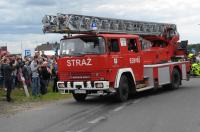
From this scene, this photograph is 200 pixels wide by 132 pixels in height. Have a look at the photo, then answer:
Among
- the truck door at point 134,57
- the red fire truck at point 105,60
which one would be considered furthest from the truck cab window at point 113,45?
the truck door at point 134,57

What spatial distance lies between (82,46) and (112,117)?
4.31 m

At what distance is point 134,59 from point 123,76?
3.36ft

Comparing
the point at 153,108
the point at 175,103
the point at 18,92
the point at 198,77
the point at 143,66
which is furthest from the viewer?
the point at 198,77

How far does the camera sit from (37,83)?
763 inches

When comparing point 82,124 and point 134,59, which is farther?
point 134,59

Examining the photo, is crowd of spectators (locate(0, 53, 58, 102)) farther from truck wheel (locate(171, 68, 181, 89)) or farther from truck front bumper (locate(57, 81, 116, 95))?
truck wheel (locate(171, 68, 181, 89))

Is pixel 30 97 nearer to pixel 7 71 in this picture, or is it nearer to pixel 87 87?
pixel 7 71

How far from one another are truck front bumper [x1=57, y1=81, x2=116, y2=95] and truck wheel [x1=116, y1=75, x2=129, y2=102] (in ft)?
1.23

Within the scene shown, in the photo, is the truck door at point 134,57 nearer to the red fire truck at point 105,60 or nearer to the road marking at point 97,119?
the red fire truck at point 105,60

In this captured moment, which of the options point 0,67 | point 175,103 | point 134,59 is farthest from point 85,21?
point 175,103

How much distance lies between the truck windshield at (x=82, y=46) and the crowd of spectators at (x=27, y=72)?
239 cm

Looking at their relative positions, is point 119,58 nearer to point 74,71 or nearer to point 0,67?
point 74,71

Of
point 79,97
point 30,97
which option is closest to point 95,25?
point 79,97

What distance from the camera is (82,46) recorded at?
16.1 m
